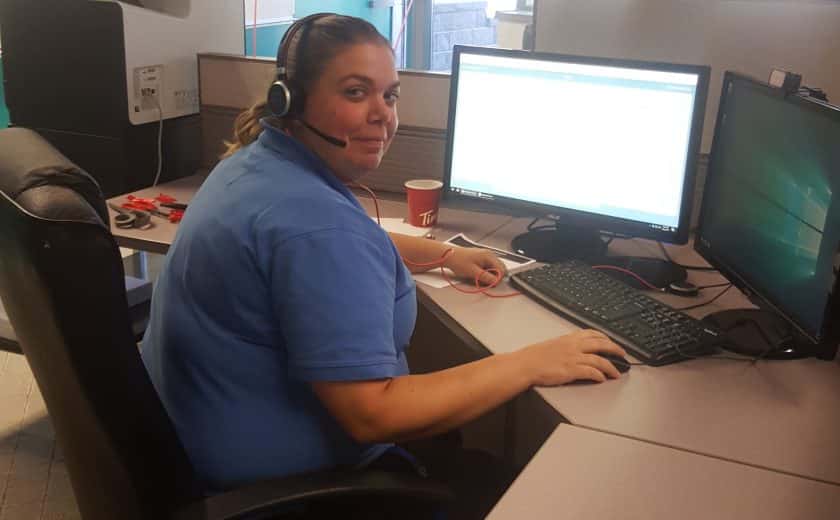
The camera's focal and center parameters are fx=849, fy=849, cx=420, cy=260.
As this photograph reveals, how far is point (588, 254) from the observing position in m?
1.73

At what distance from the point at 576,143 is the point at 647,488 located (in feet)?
2.81

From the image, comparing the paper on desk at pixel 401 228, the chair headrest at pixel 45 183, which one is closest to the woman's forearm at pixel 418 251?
the paper on desk at pixel 401 228

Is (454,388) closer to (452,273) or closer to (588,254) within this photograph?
(452,273)

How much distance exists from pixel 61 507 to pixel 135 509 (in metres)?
1.21

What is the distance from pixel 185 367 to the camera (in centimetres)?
112

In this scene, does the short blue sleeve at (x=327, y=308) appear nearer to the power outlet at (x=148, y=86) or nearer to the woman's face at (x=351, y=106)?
the woman's face at (x=351, y=106)

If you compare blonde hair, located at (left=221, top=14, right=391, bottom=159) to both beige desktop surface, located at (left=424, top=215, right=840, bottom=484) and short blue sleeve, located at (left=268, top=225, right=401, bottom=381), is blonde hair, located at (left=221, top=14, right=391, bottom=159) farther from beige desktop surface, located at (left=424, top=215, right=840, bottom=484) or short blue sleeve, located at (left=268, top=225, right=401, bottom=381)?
beige desktop surface, located at (left=424, top=215, right=840, bottom=484)

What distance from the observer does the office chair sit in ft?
2.80

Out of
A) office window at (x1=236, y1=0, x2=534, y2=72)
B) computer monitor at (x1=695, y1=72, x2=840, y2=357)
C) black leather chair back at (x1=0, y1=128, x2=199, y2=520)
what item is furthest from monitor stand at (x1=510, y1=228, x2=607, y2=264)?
office window at (x1=236, y1=0, x2=534, y2=72)

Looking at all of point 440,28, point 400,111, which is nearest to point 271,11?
point 440,28

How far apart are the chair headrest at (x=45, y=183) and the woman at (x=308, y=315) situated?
0.59 ft

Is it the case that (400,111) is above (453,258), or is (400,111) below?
above

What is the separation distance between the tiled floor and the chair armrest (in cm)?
94

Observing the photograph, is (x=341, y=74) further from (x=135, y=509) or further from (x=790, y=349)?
(x=790, y=349)
